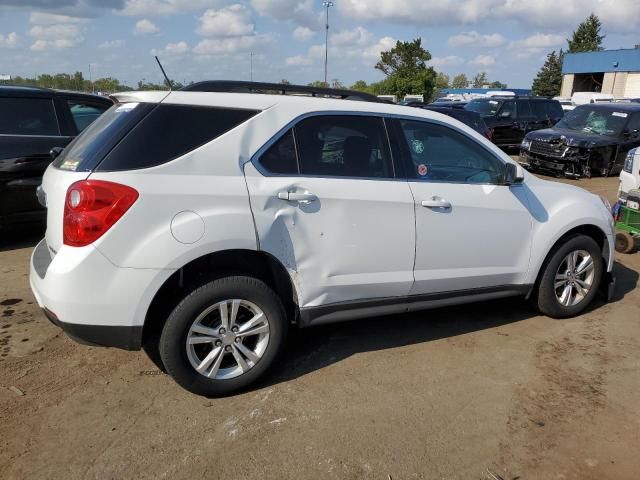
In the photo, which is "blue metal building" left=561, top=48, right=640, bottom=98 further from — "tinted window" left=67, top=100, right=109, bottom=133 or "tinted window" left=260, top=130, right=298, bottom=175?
"tinted window" left=260, top=130, right=298, bottom=175

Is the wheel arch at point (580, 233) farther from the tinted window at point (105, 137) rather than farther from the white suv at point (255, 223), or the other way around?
the tinted window at point (105, 137)

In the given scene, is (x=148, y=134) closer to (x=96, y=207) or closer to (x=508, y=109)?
(x=96, y=207)

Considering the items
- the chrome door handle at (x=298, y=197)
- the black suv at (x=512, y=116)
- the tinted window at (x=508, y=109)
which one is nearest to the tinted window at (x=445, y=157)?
the chrome door handle at (x=298, y=197)

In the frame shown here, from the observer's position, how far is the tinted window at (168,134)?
2.93m

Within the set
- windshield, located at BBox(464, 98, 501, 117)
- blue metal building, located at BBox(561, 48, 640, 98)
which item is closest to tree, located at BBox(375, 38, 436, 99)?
blue metal building, located at BBox(561, 48, 640, 98)

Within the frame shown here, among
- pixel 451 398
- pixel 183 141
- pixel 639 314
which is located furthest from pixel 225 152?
pixel 639 314

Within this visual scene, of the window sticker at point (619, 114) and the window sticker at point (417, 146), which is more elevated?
the window sticker at point (619, 114)

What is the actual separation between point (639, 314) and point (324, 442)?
3375mm

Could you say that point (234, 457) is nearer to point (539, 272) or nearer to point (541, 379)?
point (541, 379)

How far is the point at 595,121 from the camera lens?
12.8 metres

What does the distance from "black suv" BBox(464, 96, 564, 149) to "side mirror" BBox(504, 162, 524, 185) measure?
12.4 meters

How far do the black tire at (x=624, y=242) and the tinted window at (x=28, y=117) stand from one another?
264 inches

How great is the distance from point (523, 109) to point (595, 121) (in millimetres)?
3996

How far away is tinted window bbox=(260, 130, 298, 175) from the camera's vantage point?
3240mm
